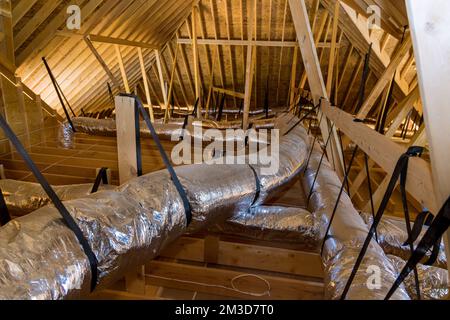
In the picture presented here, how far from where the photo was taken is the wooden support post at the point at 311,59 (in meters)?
2.79

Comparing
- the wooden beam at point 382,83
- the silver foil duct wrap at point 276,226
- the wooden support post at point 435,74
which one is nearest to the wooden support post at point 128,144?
the silver foil duct wrap at point 276,226

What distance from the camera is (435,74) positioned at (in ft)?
2.70

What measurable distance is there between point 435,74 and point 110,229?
47.2 inches

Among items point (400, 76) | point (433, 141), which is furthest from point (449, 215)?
point (400, 76)

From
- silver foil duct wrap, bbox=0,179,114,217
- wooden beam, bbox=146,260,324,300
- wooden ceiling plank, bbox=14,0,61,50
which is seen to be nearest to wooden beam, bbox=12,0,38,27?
wooden ceiling plank, bbox=14,0,61,50

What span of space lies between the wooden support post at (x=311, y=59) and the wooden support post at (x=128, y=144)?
1.75 metres

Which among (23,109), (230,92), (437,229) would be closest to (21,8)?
(23,109)

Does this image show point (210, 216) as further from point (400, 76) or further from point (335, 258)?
point (400, 76)

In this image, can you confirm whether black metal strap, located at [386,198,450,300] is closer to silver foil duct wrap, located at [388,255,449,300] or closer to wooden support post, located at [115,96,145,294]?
silver foil duct wrap, located at [388,255,449,300]

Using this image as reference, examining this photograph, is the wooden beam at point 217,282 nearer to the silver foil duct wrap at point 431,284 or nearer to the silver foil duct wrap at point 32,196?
the silver foil duct wrap at point 431,284

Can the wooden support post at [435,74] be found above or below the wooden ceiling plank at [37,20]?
below

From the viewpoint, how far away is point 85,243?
3.82ft

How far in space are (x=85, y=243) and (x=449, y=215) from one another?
1.13 metres

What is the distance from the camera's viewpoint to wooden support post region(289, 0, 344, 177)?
2794mm
